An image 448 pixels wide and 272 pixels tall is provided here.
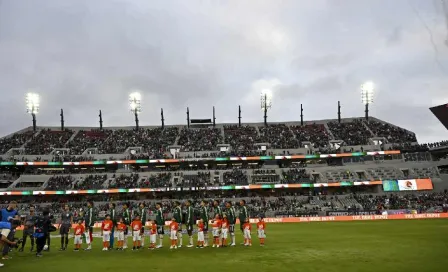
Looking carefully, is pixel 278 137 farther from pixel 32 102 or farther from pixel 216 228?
pixel 216 228

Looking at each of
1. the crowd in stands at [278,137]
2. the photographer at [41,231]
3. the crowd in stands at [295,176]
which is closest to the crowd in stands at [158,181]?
the crowd in stands at [295,176]

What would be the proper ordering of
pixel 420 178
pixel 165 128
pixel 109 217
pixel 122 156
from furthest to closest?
pixel 165 128
pixel 122 156
pixel 420 178
pixel 109 217

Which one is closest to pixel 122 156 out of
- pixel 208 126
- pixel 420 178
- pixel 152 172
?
pixel 152 172

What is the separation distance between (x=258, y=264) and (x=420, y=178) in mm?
58675

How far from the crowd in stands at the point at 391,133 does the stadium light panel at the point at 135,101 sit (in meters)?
54.0

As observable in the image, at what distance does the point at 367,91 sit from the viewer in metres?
86.7

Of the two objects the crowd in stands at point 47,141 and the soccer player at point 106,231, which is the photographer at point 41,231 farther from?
the crowd in stands at point 47,141

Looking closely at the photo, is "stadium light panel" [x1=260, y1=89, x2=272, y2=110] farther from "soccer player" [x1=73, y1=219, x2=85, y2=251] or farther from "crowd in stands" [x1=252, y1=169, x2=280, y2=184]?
"soccer player" [x1=73, y1=219, x2=85, y2=251]

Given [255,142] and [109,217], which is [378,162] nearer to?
[255,142]

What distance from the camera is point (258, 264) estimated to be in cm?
1451

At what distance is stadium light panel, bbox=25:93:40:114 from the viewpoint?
281 ft

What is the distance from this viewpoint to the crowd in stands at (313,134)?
79125mm

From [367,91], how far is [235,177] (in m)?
39.9

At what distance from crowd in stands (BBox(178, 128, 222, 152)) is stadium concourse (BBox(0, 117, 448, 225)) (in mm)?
261
